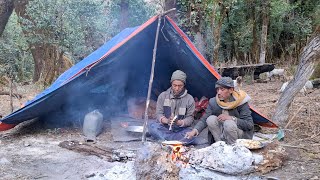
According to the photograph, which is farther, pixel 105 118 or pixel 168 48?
pixel 105 118

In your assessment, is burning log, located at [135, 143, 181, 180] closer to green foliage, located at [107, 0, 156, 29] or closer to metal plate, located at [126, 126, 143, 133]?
metal plate, located at [126, 126, 143, 133]

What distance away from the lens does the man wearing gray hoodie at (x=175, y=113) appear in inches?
174

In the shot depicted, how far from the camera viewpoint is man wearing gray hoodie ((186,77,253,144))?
3.89m

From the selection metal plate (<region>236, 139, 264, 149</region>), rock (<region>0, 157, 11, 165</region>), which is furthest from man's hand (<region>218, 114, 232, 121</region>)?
rock (<region>0, 157, 11, 165</region>)

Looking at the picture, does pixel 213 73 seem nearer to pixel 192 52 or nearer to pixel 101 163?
pixel 192 52

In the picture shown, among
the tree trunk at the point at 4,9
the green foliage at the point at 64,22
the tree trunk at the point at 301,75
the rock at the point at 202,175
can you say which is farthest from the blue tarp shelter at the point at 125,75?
the green foliage at the point at 64,22

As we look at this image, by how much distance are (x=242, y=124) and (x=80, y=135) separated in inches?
86.7

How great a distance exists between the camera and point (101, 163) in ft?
12.3

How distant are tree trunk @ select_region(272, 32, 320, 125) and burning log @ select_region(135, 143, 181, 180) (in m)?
2.60

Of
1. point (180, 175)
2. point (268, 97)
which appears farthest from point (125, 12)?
point (180, 175)

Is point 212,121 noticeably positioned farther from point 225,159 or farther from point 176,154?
point 176,154

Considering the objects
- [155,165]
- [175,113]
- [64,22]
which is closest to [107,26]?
[64,22]

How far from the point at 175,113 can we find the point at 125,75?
153 centimetres

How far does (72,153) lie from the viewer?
4.16m
